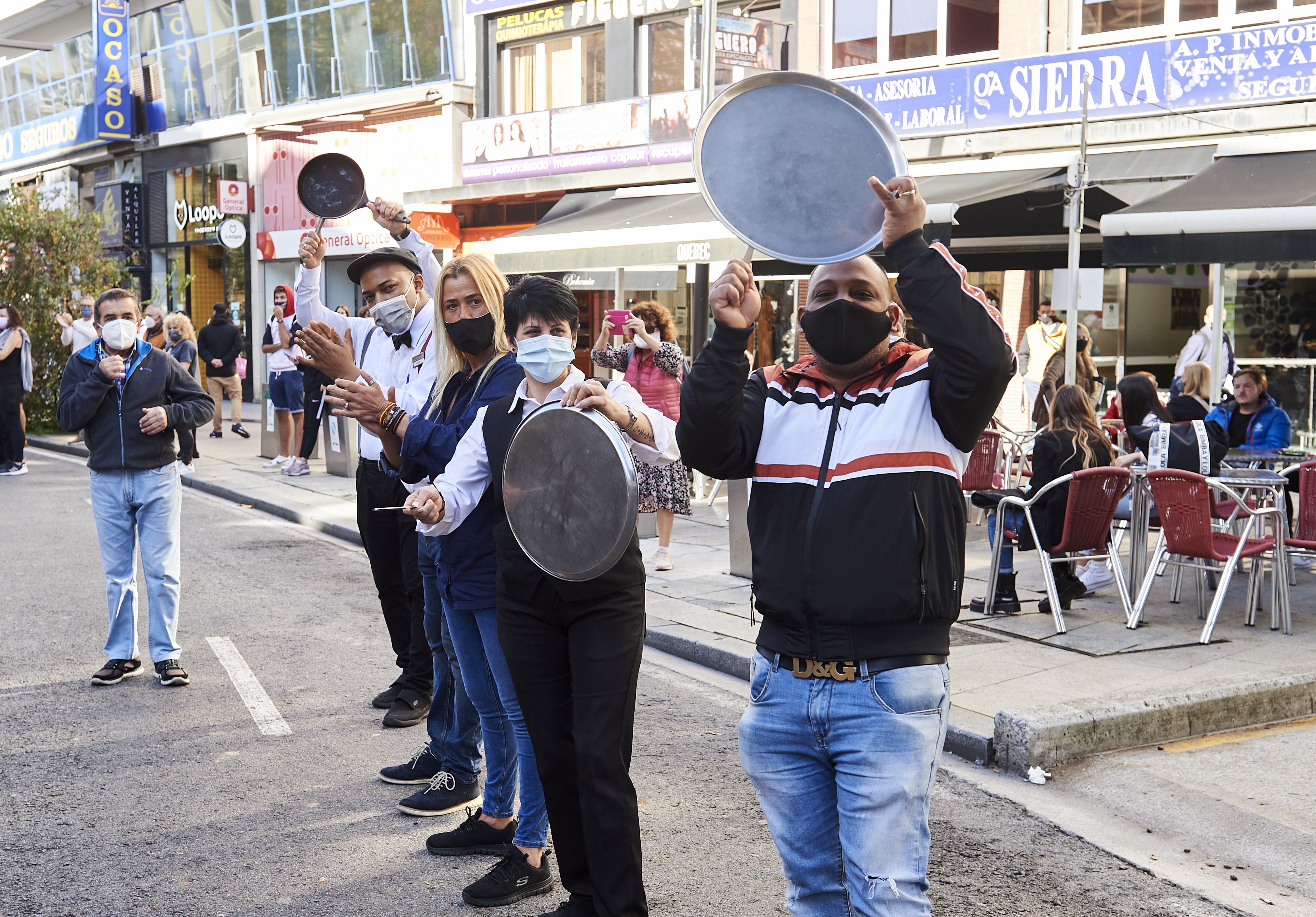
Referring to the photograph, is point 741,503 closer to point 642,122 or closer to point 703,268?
point 703,268

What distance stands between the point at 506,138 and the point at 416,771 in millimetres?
19841

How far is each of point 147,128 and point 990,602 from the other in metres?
31.2

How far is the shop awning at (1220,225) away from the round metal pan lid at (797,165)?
25.6 ft

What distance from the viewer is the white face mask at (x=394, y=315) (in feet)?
17.2

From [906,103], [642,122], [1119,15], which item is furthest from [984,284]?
[642,122]

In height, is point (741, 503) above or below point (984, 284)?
below

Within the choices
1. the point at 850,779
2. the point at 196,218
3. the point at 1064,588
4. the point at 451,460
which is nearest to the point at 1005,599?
the point at 1064,588

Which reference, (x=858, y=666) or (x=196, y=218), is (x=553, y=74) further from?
(x=858, y=666)

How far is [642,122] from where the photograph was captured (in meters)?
20.9

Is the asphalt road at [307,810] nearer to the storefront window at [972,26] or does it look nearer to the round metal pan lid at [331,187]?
the round metal pan lid at [331,187]

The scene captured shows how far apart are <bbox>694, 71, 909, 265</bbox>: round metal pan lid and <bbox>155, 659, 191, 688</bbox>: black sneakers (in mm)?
4699

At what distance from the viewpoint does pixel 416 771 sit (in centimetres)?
507

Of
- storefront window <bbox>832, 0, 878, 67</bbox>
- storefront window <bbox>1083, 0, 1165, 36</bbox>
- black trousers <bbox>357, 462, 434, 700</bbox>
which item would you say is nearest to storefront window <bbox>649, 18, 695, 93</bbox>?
storefront window <bbox>832, 0, 878, 67</bbox>

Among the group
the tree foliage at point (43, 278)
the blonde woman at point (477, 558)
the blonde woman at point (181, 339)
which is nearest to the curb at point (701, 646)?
the blonde woman at point (477, 558)
